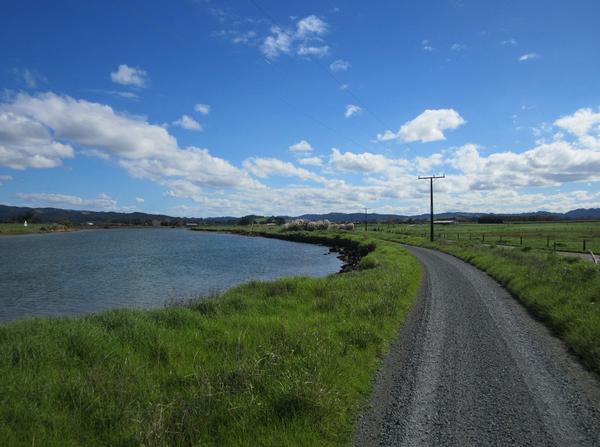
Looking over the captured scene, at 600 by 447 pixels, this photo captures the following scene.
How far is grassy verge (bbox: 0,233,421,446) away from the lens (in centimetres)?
548

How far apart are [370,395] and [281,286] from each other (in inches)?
398

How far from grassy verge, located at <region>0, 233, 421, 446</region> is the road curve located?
0.55 meters

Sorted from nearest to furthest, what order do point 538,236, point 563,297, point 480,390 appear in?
point 480,390, point 563,297, point 538,236

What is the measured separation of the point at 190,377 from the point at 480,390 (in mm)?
5431

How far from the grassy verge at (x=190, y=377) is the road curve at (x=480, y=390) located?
551 millimetres

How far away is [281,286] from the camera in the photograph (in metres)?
17.1

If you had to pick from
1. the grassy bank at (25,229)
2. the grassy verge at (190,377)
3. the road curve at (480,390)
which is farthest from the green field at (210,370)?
the grassy bank at (25,229)

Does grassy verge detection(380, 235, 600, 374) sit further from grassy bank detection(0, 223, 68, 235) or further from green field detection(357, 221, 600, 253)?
grassy bank detection(0, 223, 68, 235)

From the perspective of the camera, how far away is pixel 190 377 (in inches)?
287

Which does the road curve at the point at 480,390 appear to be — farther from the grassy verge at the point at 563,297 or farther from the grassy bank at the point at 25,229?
the grassy bank at the point at 25,229

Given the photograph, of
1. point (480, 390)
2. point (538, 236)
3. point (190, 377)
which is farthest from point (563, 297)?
point (538, 236)

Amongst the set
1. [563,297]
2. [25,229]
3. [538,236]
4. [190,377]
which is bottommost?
[25,229]

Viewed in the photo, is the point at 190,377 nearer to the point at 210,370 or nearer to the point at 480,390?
the point at 210,370

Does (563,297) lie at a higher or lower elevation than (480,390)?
higher
